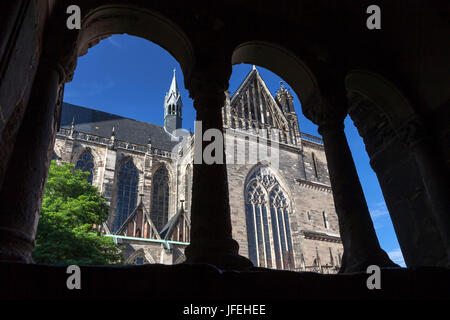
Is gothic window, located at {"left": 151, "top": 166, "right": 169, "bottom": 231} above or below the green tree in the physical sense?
above

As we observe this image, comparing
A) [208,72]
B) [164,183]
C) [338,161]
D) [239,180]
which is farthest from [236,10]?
[164,183]

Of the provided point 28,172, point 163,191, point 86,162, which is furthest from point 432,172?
point 86,162

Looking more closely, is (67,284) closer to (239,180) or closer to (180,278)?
(180,278)

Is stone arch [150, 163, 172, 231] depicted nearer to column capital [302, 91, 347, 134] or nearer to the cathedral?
the cathedral

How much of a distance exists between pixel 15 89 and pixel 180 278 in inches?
63.9

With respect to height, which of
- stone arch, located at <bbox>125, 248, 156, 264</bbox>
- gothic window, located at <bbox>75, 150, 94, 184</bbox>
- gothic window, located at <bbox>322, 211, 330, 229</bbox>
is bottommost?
stone arch, located at <bbox>125, 248, 156, 264</bbox>

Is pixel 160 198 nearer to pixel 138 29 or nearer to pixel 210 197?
pixel 138 29

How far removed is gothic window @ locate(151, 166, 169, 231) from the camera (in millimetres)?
23411

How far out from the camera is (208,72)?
352cm

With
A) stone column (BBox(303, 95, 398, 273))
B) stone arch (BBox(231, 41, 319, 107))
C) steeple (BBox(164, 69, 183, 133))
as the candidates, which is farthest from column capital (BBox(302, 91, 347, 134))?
steeple (BBox(164, 69, 183, 133))

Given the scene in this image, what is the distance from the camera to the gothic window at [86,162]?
2277cm

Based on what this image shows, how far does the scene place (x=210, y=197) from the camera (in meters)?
2.85

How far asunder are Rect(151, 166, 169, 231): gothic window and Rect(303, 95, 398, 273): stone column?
20.4 metres

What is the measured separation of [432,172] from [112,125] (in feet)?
90.6
